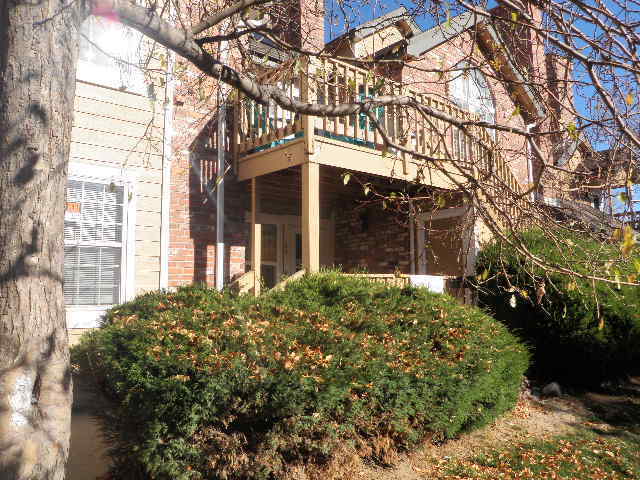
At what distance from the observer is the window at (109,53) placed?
6.87 meters

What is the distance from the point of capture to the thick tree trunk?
2.25 m

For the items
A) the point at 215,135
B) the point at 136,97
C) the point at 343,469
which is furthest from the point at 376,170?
the point at 343,469

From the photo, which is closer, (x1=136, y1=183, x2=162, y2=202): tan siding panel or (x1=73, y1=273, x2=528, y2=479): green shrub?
(x1=73, y1=273, x2=528, y2=479): green shrub

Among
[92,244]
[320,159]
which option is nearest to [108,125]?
[92,244]

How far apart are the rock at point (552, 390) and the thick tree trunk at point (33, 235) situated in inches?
257

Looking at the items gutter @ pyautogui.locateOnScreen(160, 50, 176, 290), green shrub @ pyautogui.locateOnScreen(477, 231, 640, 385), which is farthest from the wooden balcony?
green shrub @ pyautogui.locateOnScreen(477, 231, 640, 385)

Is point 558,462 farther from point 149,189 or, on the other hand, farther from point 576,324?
point 149,189

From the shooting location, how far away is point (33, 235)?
239cm

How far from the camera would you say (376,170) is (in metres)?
8.05

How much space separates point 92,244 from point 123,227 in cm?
45

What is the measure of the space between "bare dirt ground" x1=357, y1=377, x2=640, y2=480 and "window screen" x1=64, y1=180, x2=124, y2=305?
13.6ft

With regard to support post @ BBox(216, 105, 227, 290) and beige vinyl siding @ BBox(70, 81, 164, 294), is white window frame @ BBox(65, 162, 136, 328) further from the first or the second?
support post @ BBox(216, 105, 227, 290)

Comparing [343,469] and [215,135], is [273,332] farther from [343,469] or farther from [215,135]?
[215,135]

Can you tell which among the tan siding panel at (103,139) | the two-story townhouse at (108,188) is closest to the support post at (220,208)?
the two-story townhouse at (108,188)
